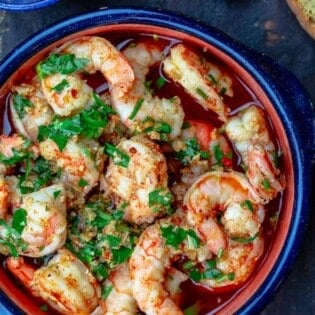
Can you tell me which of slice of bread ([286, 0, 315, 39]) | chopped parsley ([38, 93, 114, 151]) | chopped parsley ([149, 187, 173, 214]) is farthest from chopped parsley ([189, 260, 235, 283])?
slice of bread ([286, 0, 315, 39])

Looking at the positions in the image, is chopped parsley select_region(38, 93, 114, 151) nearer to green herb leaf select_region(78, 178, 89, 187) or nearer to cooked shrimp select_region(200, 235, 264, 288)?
green herb leaf select_region(78, 178, 89, 187)

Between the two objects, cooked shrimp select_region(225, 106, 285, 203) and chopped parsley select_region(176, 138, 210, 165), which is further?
chopped parsley select_region(176, 138, 210, 165)

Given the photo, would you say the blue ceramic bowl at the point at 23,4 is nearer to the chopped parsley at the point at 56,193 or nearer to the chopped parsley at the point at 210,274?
the chopped parsley at the point at 56,193

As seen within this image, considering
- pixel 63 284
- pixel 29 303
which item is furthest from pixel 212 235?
pixel 29 303

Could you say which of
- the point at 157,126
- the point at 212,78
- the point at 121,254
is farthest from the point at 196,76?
the point at 121,254

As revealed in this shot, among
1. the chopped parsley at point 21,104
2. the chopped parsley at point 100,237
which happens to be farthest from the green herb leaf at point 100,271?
the chopped parsley at point 21,104

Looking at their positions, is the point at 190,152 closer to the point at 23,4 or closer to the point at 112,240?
the point at 112,240
